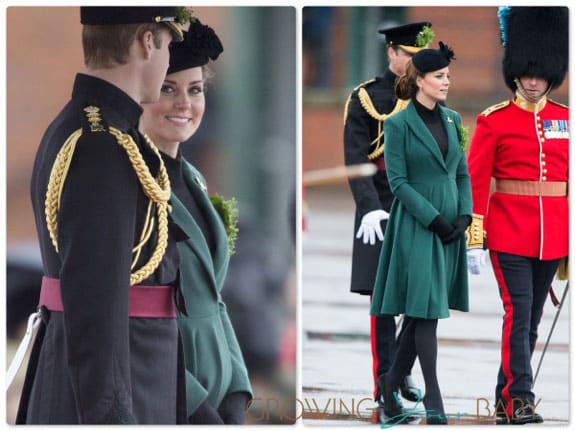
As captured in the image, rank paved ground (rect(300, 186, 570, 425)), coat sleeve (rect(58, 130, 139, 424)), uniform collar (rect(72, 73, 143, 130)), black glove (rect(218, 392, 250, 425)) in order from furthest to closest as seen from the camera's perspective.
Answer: paved ground (rect(300, 186, 570, 425)) < black glove (rect(218, 392, 250, 425)) < uniform collar (rect(72, 73, 143, 130)) < coat sleeve (rect(58, 130, 139, 424))

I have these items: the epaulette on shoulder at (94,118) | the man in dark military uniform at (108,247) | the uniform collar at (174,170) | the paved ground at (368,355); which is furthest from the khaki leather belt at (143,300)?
the paved ground at (368,355)

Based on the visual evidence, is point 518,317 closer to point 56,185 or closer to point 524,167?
point 524,167

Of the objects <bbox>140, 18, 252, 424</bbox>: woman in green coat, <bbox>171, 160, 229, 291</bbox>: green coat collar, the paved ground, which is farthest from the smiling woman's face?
the paved ground

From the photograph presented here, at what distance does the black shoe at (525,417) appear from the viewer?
524 centimetres

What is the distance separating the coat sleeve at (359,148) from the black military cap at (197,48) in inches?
27.6

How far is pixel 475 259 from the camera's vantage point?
Answer: 5.26 meters

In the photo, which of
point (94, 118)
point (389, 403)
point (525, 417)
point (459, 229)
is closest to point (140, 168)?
point (94, 118)

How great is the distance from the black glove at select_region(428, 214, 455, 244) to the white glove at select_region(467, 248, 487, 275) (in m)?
0.18

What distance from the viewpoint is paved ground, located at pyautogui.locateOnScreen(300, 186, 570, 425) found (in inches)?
207

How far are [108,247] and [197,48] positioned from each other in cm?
109

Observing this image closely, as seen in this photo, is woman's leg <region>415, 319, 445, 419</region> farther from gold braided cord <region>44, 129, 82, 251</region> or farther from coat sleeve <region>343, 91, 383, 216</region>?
gold braided cord <region>44, 129, 82, 251</region>

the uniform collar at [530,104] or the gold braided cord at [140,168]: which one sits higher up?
Answer: the uniform collar at [530,104]

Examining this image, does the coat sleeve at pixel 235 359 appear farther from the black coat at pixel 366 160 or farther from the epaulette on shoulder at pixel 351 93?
the epaulette on shoulder at pixel 351 93

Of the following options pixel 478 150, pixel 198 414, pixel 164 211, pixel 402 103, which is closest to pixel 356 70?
pixel 402 103
